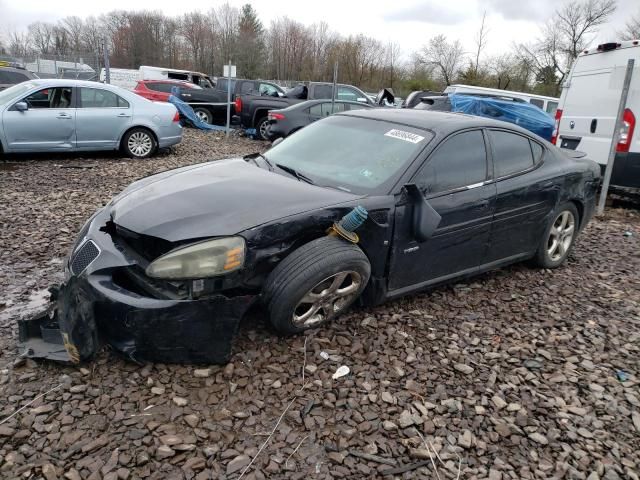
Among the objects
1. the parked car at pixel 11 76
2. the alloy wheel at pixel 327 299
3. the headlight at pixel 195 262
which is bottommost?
the alloy wheel at pixel 327 299

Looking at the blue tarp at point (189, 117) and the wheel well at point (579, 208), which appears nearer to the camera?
the wheel well at point (579, 208)

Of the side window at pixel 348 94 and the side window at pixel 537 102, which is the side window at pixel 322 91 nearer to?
the side window at pixel 348 94

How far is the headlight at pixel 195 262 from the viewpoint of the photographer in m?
2.51

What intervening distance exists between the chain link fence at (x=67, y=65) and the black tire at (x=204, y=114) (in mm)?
7923

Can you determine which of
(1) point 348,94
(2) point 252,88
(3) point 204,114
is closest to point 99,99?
(3) point 204,114

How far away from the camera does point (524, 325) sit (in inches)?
139

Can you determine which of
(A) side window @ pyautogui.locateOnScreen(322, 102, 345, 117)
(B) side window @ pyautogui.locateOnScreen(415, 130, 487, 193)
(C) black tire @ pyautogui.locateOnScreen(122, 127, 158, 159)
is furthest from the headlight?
(A) side window @ pyautogui.locateOnScreen(322, 102, 345, 117)

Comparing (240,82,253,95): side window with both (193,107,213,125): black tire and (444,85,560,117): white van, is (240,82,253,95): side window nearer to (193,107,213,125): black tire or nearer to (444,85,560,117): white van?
(193,107,213,125): black tire

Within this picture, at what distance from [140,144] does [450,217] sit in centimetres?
759

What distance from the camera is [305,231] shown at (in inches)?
112

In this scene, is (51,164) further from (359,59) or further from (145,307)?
(359,59)

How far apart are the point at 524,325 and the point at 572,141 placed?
17.7 ft

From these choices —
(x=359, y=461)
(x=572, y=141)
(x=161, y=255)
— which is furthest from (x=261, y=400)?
(x=572, y=141)

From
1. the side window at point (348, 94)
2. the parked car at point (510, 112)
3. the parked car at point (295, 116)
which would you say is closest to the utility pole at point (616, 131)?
the parked car at point (510, 112)
